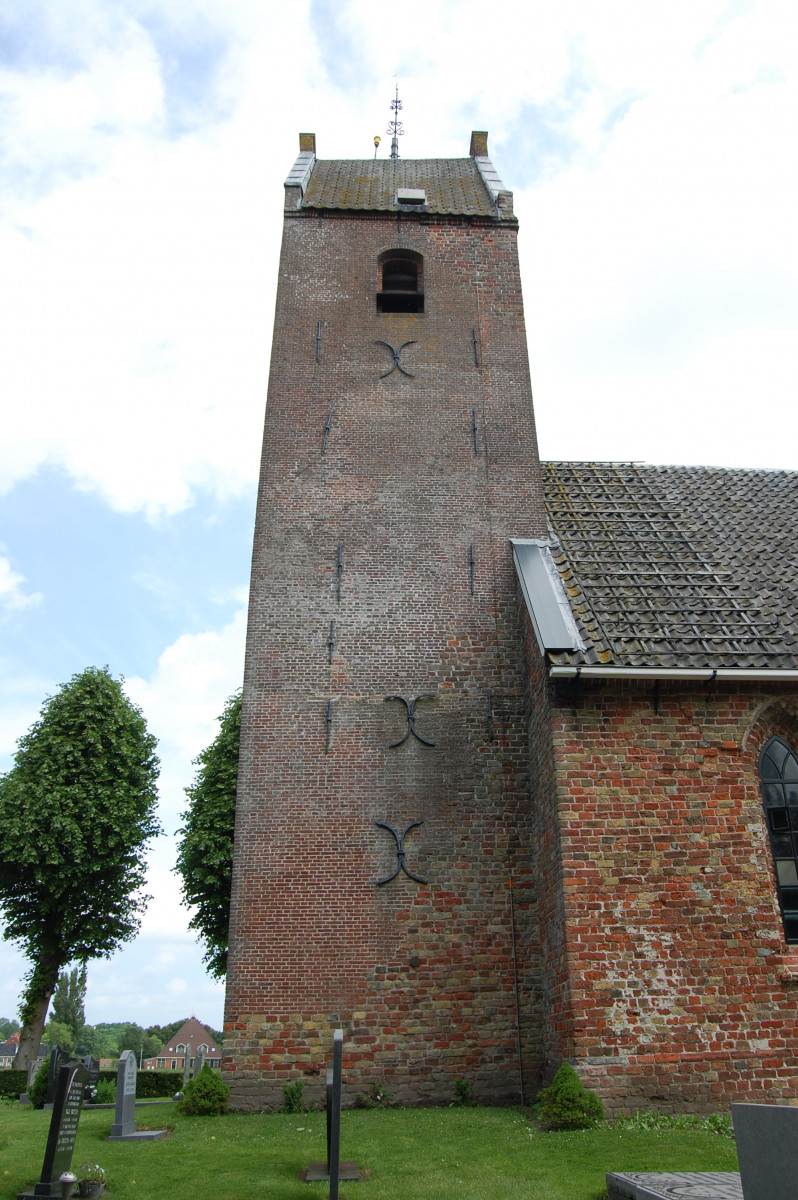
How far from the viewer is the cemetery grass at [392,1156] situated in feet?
21.9

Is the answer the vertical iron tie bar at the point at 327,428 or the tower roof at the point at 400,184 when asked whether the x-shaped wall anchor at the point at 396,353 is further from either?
the tower roof at the point at 400,184

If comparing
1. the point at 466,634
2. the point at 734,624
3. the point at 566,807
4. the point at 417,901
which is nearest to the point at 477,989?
the point at 417,901

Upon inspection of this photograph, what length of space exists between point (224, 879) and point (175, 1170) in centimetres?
1422

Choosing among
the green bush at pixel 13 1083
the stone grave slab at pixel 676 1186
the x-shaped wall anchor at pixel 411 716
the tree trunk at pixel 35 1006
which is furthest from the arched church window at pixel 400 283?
the green bush at pixel 13 1083

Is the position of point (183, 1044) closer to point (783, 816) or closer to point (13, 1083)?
point (13, 1083)

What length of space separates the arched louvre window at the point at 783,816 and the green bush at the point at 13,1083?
59.6ft

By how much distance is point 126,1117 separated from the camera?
10.3 m

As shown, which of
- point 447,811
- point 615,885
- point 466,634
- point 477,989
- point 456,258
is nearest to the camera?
point 615,885

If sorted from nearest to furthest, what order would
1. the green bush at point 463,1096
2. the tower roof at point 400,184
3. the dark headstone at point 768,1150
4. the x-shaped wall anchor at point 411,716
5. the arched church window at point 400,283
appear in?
the dark headstone at point 768,1150 → the green bush at point 463,1096 → the x-shaped wall anchor at point 411,716 → the arched church window at point 400,283 → the tower roof at point 400,184

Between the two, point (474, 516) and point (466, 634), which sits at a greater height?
point (474, 516)

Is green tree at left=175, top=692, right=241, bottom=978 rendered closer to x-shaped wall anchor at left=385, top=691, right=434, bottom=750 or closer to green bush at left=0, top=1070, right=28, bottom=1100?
green bush at left=0, top=1070, right=28, bottom=1100

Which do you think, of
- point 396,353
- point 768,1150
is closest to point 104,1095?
point 396,353

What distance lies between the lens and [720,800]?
1008 centimetres

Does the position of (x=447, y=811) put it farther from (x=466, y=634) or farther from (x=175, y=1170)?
(x=175, y=1170)
